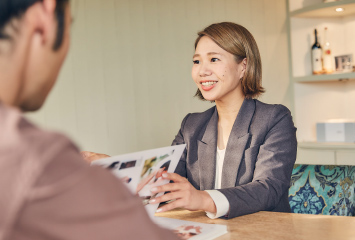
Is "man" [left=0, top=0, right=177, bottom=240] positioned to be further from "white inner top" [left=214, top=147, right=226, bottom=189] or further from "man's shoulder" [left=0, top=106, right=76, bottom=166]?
"white inner top" [left=214, top=147, right=226, bottom=189]

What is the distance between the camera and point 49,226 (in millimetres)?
412

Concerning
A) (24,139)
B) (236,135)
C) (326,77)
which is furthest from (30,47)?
(326,77)

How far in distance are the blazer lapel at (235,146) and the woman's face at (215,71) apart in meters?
0.15

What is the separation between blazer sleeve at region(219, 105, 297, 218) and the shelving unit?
1.83 meters

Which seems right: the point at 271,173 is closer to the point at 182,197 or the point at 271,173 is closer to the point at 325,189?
the point at 325,189

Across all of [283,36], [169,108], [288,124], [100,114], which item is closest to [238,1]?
[283,36]

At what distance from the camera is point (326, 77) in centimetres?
359

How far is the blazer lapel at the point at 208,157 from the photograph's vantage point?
76.9 inches

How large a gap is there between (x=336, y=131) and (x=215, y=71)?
6.18 feet

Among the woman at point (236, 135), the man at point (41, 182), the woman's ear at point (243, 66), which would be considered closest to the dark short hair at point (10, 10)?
the man at point (41, 182)

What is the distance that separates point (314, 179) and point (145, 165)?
90 cm

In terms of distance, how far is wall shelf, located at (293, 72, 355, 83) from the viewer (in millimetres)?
3473

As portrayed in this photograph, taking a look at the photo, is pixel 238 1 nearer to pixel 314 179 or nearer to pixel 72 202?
pixel 314 179

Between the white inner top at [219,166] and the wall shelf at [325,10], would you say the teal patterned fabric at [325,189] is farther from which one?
the wall shelf at [325,10]
